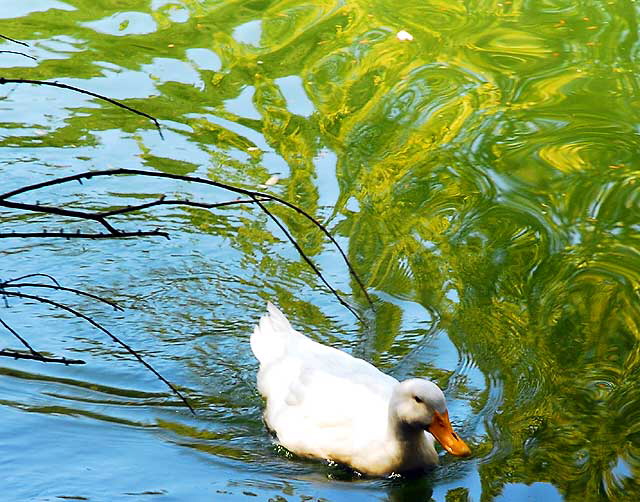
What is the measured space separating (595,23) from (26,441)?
22.7ft

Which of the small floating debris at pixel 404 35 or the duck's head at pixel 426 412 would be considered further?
the small floating debris at pixel 404 35

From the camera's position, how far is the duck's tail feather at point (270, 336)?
514 cm

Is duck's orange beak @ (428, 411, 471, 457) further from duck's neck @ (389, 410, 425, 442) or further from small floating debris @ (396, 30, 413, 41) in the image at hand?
small floating debris @ (396, 30, 413, 41)

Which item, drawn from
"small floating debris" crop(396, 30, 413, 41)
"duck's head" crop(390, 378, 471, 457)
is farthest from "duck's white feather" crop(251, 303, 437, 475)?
"small floating debris" crop(396, 30, 413, 41)

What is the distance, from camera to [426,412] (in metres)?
4.34

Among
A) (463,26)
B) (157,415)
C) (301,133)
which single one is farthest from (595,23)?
(157,415)

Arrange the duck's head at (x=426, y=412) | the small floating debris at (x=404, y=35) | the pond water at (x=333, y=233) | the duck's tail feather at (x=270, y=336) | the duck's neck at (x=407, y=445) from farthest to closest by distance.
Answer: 1. the small floating debris at (x=404, y=35)
2. the duck's tail feather at (x=270, y=336)
3. the pond water at (x=333, y=233)
4. the duck's neck at (x=407, y=445)
5. the duck's head at (x=426, y=412)

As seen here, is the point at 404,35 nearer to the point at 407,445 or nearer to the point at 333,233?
the point at 333,233

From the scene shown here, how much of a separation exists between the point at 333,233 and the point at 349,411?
201 cm

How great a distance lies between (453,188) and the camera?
23.2 feet

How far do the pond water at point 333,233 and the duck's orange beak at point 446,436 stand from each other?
0.17 m

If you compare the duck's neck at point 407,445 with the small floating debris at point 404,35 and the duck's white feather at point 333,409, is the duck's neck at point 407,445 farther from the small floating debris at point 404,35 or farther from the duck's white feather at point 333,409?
the small floating debris at point 404,35

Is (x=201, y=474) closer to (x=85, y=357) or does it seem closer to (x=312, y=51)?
(x=85, y=357)

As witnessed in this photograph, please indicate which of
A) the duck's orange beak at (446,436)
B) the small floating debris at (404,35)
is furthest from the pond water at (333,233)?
the duck's orange beak at (446,436)
